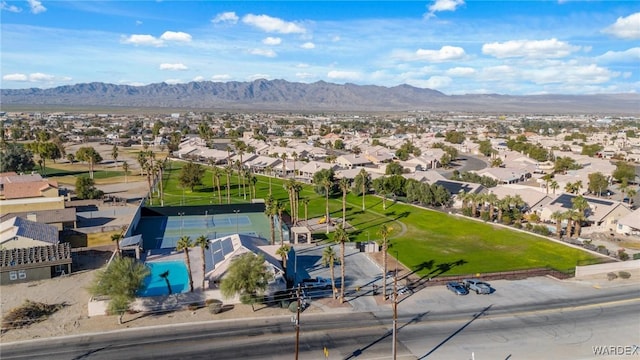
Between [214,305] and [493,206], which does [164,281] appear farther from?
[493,206]

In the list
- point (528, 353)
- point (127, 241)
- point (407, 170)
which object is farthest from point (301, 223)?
point (407, 170)

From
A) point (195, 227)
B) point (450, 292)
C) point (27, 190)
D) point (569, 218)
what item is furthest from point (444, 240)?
point (27, 190)

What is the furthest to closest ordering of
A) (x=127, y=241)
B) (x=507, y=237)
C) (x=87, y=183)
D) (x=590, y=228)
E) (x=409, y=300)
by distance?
(x=87, y=183) → (x=590, y=228) → (x=507, y=237) → (x=127, y=241) → (x=409, y=300)

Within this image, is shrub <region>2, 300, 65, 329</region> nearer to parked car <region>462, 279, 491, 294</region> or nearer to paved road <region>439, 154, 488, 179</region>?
parked car <region>462, 279, 491, 294</region>

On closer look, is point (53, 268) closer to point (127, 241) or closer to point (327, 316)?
point (127, 241)

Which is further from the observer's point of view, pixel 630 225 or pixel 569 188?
pixel 569 188

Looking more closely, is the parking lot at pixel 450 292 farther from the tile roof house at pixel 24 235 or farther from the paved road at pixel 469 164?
the paved road at pixel 469 164
